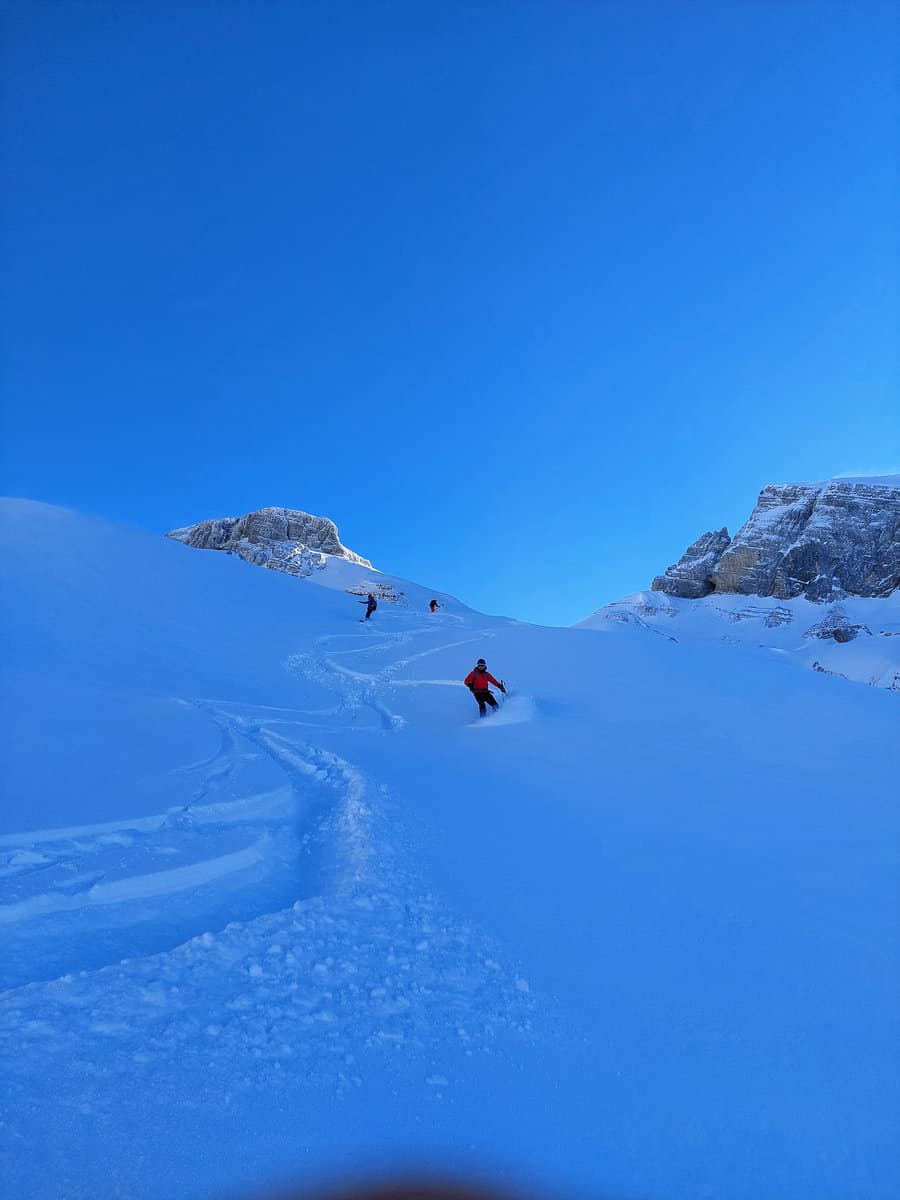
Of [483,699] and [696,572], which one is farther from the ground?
[696,572]

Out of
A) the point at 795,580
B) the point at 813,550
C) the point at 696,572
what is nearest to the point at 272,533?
the point at 696,572

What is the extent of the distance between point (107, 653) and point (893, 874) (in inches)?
530

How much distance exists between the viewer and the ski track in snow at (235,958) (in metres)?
3.01

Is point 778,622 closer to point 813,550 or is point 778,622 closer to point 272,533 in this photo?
point 813,550

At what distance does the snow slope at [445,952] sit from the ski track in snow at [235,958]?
2 centimetres

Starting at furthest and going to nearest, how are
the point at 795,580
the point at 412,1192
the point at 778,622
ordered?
the point at 795,580 → the point at 778,622 → the point at 412,1192

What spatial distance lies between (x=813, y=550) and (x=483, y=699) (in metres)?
143

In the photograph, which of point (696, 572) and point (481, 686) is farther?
point (696, 572)

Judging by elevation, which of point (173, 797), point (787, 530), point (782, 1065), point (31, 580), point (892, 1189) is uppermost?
point (787, 530)

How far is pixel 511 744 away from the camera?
901 cm

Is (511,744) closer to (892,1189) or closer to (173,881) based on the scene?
(173,881)

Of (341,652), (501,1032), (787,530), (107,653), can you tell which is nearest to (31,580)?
(107,653)

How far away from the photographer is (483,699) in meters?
10.9

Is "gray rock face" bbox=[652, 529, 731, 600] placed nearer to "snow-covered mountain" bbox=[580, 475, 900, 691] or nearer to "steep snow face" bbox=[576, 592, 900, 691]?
"snow-covered mountain" bbox=[580, 475, 900, 691]
